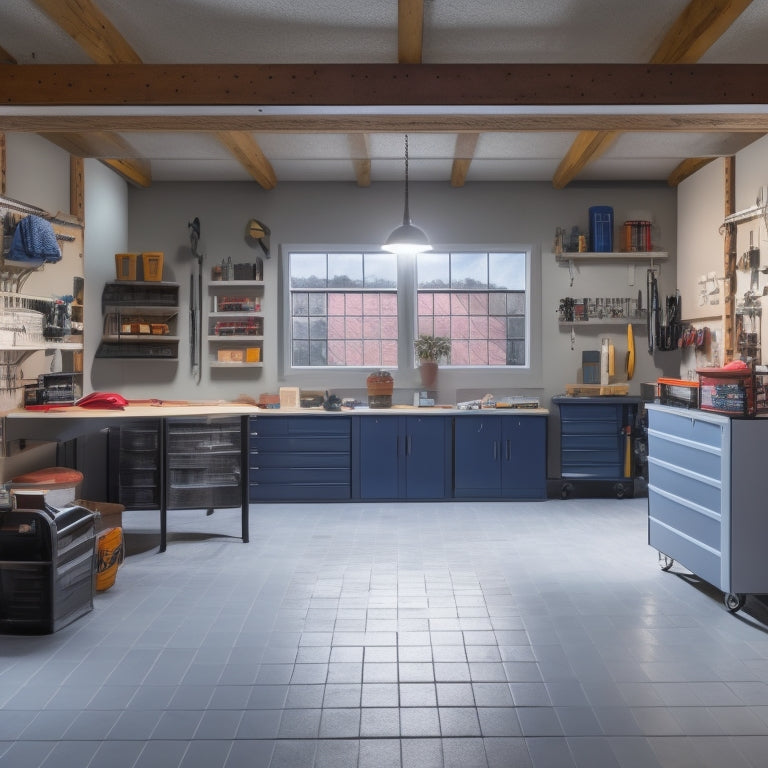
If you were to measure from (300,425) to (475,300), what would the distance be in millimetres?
2439

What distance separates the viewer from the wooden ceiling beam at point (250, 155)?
6.23 meters

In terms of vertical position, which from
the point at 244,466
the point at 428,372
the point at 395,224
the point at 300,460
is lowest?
the point at 300,460

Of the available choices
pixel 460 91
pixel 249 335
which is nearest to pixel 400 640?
pixel 460 91

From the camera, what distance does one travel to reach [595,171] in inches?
304

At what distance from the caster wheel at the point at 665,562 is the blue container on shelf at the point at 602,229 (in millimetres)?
3811

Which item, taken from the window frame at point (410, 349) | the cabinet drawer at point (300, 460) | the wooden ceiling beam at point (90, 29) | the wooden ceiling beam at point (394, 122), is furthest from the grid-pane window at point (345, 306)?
the wooden ceiling beam at point (90, 29)

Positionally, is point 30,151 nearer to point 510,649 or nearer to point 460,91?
point 460,91

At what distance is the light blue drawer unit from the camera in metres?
3.99

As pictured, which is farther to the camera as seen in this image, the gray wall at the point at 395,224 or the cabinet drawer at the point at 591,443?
the gray wall at the point at 395,224

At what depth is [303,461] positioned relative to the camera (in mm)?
7465

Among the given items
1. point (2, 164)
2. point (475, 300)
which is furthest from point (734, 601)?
point (2, 164)

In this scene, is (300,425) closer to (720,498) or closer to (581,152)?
(581,152)

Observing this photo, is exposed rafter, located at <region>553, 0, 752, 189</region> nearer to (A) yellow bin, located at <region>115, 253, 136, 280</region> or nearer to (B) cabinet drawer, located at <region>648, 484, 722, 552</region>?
(B) cabinet drawer, located at <region>648, 484, 722, 552</region>

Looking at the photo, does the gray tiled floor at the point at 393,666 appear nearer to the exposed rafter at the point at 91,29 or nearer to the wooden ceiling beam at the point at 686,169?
the exposed rafter at the point at 91,29
